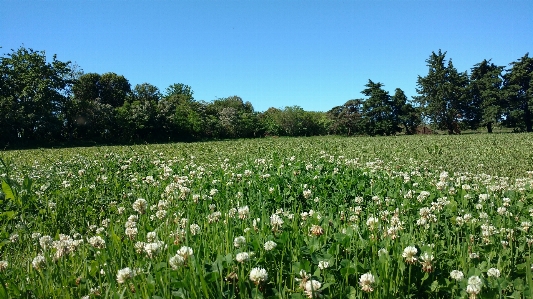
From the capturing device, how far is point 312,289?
169 cm

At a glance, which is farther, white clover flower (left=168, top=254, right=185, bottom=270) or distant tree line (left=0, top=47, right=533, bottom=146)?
distant tree line (left=0, top=47, right=533, bottom=146)

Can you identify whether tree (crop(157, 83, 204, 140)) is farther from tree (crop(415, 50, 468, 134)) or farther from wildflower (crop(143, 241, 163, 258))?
wildflower (crop(143, 241, 163, 258))

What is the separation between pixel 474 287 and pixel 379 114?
160 feet

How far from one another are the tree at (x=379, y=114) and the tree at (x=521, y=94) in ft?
42.1

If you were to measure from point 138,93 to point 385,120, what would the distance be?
33827mm

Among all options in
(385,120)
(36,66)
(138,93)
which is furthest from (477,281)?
(138,93)

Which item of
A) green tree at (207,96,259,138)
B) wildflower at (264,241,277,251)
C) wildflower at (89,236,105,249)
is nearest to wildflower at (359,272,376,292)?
wildflower at (264,241,277,251)

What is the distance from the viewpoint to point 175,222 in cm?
288

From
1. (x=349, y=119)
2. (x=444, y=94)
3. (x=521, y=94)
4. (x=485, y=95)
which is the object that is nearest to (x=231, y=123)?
(x=349, y=119)

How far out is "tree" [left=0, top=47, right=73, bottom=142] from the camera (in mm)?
28891

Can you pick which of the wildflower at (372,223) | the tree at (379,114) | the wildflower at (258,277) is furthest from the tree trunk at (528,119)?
the wildflower at (258,277)

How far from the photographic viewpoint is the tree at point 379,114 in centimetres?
4709

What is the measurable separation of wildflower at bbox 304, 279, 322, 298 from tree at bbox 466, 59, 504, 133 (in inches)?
1897

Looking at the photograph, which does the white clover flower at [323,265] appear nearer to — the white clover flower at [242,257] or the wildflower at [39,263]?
the white clover flower at [242,257]
